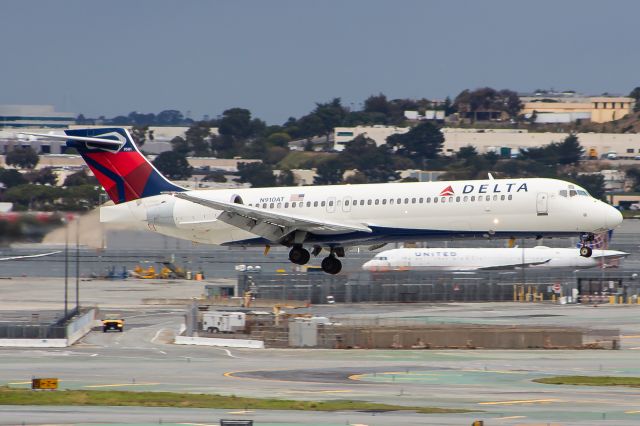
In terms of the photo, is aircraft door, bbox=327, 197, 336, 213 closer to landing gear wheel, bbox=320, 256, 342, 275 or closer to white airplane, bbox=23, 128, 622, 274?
white airplane, bbox=23, 128, 622, 274

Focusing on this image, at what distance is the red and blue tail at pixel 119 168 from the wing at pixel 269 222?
5569 millimetres

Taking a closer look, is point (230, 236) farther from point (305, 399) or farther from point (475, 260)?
point (475, 260)

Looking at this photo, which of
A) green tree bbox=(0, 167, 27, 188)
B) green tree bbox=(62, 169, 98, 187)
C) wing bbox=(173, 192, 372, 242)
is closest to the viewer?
wing bbox=(173, 192, 372, 242)

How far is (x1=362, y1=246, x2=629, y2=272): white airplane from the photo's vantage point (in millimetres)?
117312

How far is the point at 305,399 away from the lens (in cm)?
4994

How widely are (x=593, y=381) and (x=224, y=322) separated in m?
30.4

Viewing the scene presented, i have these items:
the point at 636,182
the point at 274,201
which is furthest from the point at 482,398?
the point at 636,182

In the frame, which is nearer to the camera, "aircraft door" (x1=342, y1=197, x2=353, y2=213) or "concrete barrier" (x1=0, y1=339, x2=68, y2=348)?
"aircraft door" (x1=342, y1=197, x2=353, y2=213)

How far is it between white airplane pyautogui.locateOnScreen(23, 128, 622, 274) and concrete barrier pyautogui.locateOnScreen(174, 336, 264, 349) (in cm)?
727

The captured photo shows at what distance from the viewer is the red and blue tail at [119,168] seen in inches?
2830

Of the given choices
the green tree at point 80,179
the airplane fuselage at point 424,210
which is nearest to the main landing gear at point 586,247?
the airplane fuselage at point 424,210

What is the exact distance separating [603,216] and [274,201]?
18364 mm

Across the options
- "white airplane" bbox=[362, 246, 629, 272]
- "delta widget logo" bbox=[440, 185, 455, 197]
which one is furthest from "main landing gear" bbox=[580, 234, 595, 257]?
"white airplane" bbox=[362, 246, 629, 272]

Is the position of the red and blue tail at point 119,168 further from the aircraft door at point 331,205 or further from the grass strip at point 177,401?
the grass strip at point 177,401
